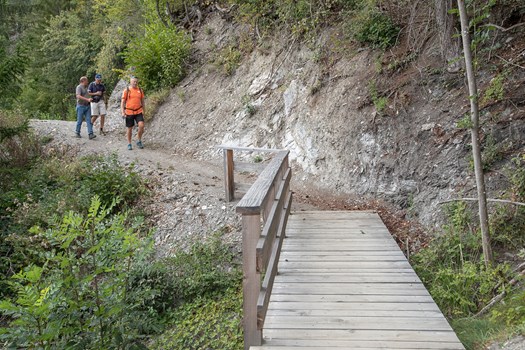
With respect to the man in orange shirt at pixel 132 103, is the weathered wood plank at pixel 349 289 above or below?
below

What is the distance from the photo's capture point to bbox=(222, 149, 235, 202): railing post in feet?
28.6

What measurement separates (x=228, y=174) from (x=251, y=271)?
497 centimetres

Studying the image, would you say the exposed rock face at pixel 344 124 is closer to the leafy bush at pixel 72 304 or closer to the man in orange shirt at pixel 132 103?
the man in orange shirt at pixel 132 103

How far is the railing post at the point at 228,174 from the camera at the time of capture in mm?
8727

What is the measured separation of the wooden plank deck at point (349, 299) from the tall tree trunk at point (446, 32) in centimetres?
367

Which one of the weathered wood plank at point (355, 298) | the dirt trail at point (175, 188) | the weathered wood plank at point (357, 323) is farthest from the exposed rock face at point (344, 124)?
the weathered wood plank at point (357, 323)

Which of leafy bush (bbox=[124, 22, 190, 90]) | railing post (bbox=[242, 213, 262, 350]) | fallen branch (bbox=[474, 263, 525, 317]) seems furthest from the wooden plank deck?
leafy bush (bbox=[124, 22, 190, 90])

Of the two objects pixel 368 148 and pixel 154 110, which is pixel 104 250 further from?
Answer: pixel 154 110

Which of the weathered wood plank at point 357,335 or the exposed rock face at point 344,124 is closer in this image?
the weathered wood plank at point 357,335

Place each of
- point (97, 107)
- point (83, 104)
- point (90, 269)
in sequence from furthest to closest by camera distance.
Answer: point (97, 107), point (83, 104), point (90, 269)

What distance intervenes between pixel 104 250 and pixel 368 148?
5.79 meters

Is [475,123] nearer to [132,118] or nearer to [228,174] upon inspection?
[228,174]

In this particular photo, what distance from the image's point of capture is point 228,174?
8.78 m

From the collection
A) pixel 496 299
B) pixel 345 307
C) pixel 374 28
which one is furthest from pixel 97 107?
pixel 496 299
